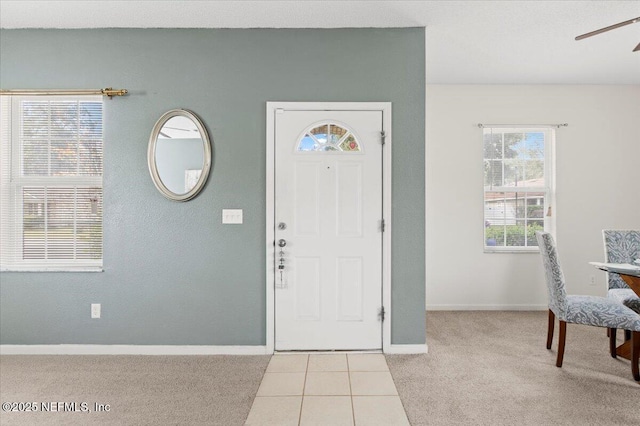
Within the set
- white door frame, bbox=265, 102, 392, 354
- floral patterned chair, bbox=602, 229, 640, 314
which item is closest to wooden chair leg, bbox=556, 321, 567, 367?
floral patterned chair, bbox=602, 229, 640, 314

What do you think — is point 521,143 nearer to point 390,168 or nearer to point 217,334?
point 390,168

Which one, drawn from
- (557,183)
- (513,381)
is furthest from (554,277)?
(557,183)

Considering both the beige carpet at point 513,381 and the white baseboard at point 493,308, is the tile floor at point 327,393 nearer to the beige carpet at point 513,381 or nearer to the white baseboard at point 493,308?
the beige carpet at point 513,381

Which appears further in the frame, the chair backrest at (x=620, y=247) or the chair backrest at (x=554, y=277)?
the chair backrest at (x=620, y=247)

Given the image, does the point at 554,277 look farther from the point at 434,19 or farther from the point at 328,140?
the point at 434,19

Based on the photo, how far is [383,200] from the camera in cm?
311

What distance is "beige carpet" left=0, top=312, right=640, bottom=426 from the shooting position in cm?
220

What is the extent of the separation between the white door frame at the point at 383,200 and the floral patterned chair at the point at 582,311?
1233 mm

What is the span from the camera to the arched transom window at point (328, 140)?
10.3ft

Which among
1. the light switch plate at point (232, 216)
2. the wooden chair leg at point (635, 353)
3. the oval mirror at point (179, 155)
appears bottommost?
the wooden chair leg at point (635, 353)

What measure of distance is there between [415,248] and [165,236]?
2.09 metres

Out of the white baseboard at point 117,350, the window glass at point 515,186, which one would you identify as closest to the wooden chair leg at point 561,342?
the window glass at point 515,186

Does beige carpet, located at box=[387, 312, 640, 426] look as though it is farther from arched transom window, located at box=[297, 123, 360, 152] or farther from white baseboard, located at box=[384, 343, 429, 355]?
arched transom window, located at box=[297, 123, 360, 152]

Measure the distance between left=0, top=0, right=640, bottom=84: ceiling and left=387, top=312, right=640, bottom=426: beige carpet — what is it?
253cm
